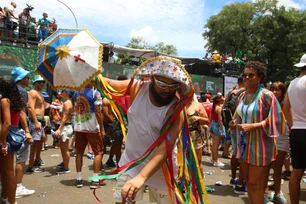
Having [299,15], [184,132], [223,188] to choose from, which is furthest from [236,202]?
[299,15]

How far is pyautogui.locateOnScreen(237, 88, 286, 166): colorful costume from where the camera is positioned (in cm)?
319

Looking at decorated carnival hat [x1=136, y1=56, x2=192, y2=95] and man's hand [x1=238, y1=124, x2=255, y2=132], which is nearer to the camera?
decorated carnival hat [x1=136, y1=56, x2=192, y2=95]

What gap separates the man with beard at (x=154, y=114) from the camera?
220cm

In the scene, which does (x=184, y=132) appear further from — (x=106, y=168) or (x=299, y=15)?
(x=299, y=15)

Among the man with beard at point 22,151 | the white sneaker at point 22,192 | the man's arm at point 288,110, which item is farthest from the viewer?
the white sneaker at point 22,192

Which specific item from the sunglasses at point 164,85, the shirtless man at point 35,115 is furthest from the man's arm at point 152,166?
the shirtless man at point 35,115

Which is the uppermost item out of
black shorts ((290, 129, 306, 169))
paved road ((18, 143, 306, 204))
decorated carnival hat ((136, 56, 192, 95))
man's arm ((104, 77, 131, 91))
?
decorated carnival hat ((136, 56, 192, 95))

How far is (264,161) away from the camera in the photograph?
3.16m

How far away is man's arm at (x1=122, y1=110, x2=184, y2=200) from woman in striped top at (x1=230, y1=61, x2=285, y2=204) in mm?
1292

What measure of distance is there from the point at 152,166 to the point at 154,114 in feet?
1.56

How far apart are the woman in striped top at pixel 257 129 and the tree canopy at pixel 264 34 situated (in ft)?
65.8

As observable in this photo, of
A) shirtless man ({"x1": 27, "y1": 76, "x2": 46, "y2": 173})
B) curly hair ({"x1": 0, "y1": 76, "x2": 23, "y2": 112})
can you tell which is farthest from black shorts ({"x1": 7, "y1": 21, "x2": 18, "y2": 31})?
curly hair ({"x1": 0, "y1": 76, "x2": 23, "y2": 112})

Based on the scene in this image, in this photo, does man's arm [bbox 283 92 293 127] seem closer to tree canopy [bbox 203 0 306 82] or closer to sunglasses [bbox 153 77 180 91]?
sunglasses [bbox 153 77 180 91]

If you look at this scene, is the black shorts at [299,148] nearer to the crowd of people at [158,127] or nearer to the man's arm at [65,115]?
the crowd of people at [158,127]
